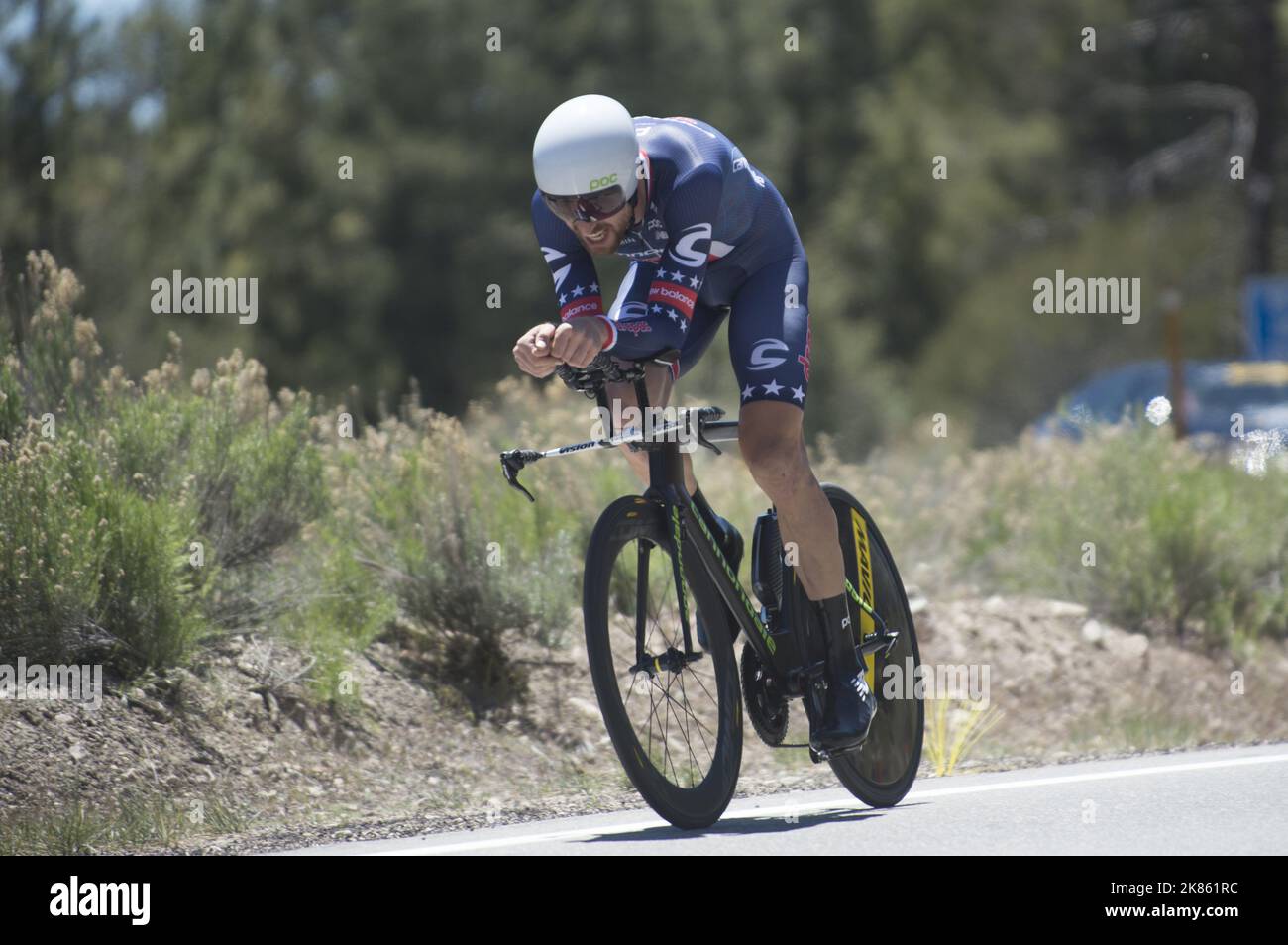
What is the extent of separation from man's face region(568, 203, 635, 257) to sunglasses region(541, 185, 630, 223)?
24 millimetres

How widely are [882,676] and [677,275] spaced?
1.77m

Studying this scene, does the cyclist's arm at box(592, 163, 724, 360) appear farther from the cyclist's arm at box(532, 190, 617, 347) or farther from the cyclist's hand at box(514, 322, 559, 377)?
the cyclist's hand at box(514, 322, 559, 377)

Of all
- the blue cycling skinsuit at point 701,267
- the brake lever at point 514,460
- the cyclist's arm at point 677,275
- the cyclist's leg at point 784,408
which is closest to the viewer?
the brake lever at point 514,460

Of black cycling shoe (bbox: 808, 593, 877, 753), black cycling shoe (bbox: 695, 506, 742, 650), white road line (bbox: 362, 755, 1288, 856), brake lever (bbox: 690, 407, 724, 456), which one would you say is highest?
brake lever (bbox: 690, 407, 724, 456)

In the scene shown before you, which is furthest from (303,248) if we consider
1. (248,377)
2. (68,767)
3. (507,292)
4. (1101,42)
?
(68,767)

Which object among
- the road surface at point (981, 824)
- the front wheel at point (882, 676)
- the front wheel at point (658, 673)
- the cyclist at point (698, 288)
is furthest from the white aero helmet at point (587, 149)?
the road surface at point (981, 824)

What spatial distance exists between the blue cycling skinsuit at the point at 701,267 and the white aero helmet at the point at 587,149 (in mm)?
249

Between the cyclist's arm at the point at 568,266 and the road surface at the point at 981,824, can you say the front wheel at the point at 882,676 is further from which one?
the cyclist's arm at the point at 568,266

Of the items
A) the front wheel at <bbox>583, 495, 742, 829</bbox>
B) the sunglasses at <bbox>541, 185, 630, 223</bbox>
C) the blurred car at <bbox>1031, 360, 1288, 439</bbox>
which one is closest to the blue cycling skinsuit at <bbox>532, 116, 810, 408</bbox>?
the sunglasses at <bbox>541, 185, 630, 223</bbox>

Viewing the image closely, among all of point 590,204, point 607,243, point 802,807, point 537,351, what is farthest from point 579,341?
point 802,807

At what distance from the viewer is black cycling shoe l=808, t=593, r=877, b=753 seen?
577 centimetres

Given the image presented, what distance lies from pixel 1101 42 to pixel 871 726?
29068 mm

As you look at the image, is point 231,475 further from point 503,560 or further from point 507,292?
point 507,292

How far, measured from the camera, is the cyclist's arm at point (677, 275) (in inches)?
207
